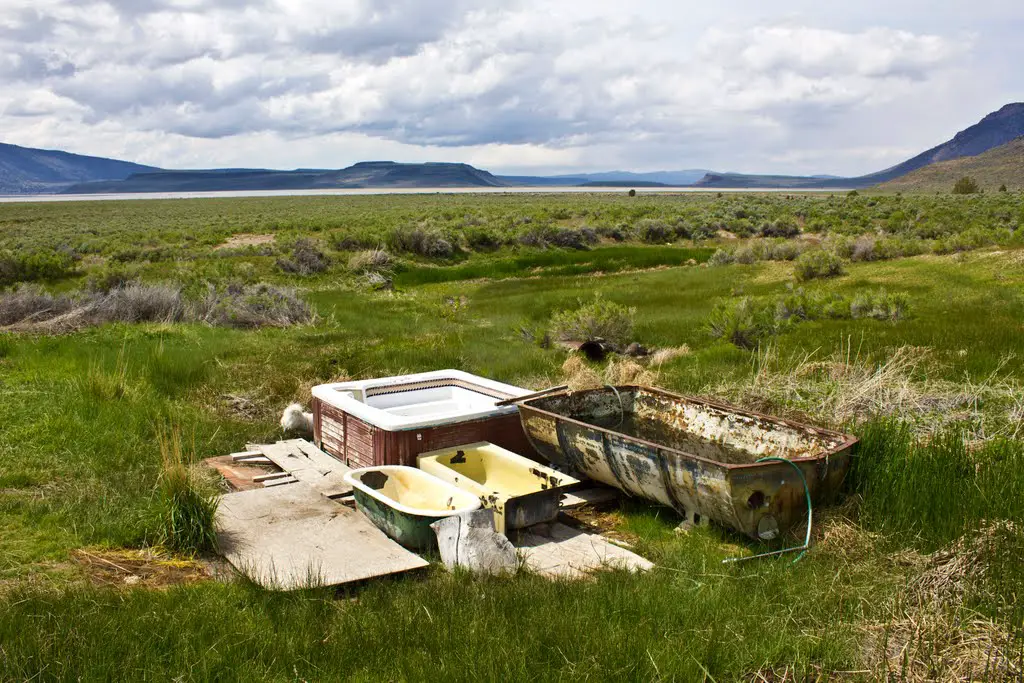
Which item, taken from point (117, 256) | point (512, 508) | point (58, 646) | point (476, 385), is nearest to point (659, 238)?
point (117, 256)

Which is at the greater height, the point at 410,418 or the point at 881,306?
the point at 881,306

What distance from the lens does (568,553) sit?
6.94 metres

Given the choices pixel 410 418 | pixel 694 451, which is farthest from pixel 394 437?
pixel 694 451

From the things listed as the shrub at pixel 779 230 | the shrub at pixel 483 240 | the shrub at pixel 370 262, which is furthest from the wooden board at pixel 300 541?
the shrub at pixel 779 230

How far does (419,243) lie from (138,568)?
32.6m

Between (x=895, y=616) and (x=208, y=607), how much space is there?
4293 mm

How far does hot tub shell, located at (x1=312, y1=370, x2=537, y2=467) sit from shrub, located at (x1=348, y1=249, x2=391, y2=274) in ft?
69.1

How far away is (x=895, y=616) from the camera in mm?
4977

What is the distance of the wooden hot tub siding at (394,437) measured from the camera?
8.62 metres

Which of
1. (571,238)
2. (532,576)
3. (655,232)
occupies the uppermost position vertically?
(655,232)

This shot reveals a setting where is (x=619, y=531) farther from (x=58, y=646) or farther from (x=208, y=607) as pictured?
(x=58, y=646)

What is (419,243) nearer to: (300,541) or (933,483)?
(300,541)

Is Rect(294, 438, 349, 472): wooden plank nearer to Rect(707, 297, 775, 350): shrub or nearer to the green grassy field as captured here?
the green grassy field

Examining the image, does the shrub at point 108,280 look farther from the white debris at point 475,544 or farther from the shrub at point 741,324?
the white debris at point 475,544
